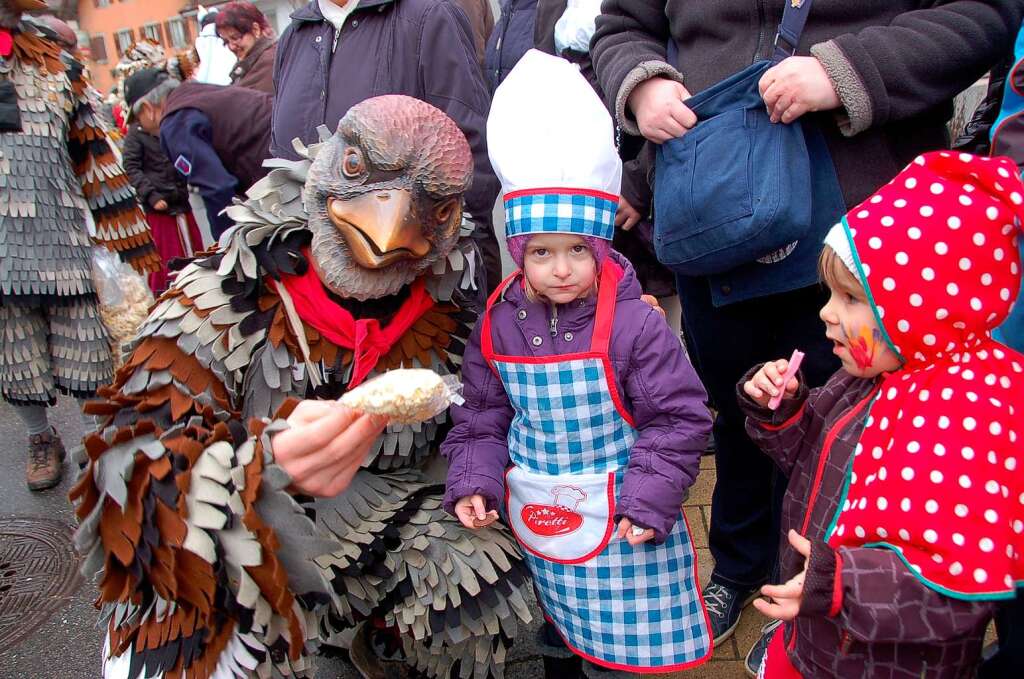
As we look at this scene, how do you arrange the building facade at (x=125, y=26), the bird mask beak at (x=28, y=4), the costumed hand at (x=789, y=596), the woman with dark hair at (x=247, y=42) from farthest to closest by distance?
the building facade at (x=125, y=26) → the woman with dark hair at (x=247, y=42) → the bird mask beak at (x=28, y=4) → the costumed hand at (x=789, y=596)

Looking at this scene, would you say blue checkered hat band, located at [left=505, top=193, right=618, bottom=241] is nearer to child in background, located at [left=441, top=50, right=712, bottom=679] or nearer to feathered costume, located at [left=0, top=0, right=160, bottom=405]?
child in background, located at [left=441, top=50, right=712, bottom=679]

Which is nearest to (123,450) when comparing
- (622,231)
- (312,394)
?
(312,394)

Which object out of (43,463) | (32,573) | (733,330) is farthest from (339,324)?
(43,463)

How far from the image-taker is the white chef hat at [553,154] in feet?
5.05

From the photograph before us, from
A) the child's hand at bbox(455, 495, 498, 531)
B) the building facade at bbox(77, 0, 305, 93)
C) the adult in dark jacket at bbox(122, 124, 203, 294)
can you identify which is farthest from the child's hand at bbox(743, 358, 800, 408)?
the building facade at bbox(77, 0, 305, 93)

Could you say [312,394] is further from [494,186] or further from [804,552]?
[804,552]

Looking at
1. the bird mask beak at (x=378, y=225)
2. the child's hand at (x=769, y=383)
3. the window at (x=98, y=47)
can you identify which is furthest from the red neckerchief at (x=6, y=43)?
the window at (x=98, y=47)

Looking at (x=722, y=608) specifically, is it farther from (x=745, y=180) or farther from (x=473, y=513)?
(x=745, y=180)

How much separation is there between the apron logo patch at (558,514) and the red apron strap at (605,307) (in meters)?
0.32

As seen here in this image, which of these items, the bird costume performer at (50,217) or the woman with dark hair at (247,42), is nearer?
the bird costume performer at (50,217)

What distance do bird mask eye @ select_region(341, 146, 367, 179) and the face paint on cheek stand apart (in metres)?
0.91

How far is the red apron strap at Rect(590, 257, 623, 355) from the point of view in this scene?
1594 millimetres

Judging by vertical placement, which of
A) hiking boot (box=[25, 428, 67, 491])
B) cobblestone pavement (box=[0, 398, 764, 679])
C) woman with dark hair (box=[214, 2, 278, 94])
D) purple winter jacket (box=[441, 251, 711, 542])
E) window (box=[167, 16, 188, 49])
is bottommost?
cobblestone pavement (box=[0, 398, 764, 679])

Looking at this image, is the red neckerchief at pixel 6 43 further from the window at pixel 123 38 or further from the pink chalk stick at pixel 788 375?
the window at pixel 123 38
